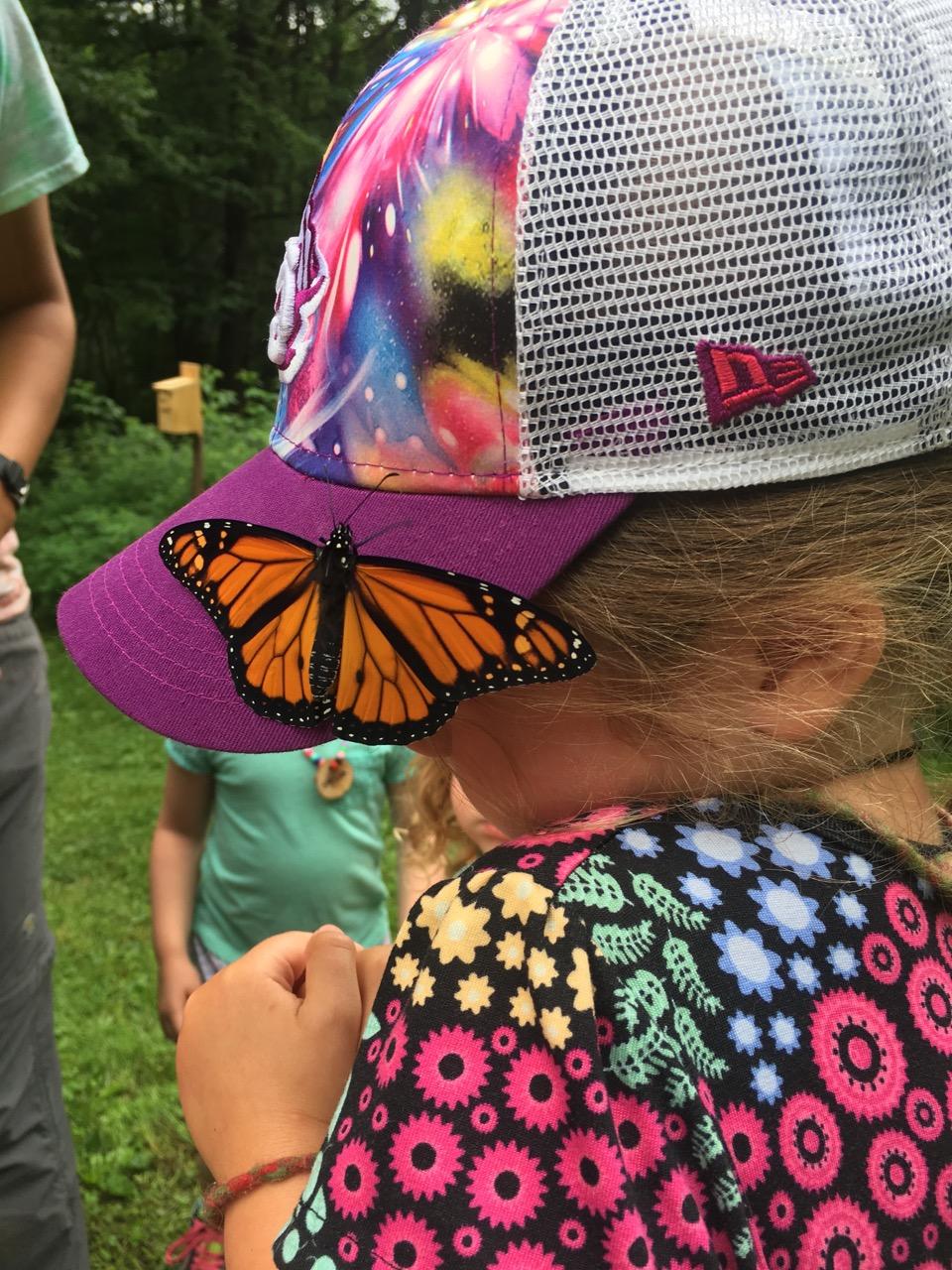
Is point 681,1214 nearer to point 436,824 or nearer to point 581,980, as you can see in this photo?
point 581,980

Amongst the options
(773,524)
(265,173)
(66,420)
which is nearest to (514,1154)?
(773,524)

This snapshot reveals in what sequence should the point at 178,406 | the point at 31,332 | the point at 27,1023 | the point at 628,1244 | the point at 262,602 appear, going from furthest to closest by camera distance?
1. the point at 178,406
2. the point at 31,332
3. the point at 27,1023
4. the point at 262,602
5. the point at 628,1244

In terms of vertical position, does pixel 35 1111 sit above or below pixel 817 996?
below

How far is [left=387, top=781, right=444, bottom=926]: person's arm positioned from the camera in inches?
83.1

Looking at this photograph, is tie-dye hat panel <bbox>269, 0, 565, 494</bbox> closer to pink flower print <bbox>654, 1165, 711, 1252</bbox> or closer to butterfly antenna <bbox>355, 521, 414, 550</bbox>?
butterfly antenna <bbox>355, 521, 414, 550</bbox>

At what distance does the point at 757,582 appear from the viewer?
899mm

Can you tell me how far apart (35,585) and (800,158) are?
8.09 m

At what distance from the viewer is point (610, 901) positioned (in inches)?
30.9

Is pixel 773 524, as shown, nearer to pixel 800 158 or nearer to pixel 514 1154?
pixel 800 158

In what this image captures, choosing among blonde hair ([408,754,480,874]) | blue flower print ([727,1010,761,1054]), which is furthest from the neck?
blonde hair ([408,754,480,874])

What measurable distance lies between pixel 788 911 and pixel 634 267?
51 centimetres

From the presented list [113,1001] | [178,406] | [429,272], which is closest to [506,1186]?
[429,272]

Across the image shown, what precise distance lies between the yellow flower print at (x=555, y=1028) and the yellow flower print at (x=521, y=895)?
7 cm

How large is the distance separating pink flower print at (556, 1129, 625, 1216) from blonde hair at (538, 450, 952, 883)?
315 millimetres
